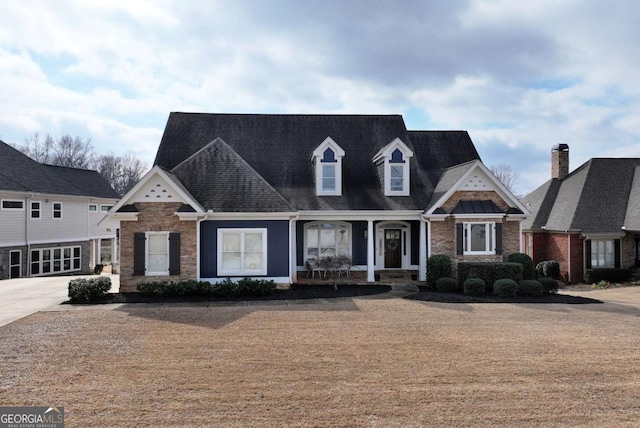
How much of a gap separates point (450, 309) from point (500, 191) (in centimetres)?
778

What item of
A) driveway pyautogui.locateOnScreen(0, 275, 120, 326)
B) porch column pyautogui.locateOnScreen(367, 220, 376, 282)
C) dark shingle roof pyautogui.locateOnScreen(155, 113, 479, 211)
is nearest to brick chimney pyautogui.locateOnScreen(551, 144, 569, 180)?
dark shingle roof pyautogui.locateOnScreen(155, 113, 479, 211)

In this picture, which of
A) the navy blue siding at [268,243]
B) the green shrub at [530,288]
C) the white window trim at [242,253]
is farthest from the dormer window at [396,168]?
the white window trim at [242,253]

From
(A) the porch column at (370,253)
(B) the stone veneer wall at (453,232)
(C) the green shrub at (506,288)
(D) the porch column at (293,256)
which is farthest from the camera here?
(A) the porch column at (370,253)

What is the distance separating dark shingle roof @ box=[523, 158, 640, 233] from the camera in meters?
24.2

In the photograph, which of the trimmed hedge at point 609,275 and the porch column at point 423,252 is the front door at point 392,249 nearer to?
the porch column at point 423,252

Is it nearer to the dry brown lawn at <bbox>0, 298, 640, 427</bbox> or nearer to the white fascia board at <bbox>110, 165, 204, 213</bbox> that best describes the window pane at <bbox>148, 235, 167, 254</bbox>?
the white fascia board at <bbox>110, 165, 204, 213</bbox>

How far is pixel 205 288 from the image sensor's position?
15758 mm

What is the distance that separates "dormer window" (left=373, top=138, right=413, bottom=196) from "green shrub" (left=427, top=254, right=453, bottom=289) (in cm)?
397

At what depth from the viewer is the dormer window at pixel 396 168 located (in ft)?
66.3

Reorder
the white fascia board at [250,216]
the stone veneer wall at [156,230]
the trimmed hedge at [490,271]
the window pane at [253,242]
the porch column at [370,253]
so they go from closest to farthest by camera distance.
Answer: the stone veneer wall at [156,230], the white fascia board at [250,216], the trimmed hedge at [490,271], the window pane at [253,242], the porch column at [370,253]

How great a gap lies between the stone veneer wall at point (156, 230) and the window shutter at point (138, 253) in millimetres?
133

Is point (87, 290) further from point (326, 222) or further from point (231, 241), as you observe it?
point (326, 222)

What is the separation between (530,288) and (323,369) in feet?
39.4

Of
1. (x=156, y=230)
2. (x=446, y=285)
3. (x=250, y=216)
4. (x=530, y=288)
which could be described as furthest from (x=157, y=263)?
(x=530, y=288)
